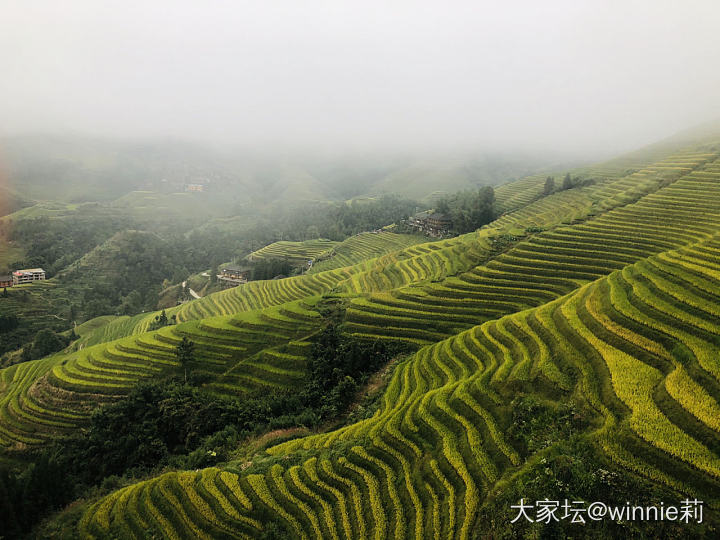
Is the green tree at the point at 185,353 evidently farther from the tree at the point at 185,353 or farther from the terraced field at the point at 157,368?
the terraced field at the point at 157,368

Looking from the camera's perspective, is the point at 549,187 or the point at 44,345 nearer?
the point at 44,345

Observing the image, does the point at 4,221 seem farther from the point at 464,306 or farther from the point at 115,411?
the point at 464,306

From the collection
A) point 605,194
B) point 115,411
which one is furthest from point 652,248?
point 115,411

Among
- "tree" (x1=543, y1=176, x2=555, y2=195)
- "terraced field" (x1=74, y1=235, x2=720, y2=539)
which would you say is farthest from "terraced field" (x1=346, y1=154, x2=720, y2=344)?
"tree" (x1=543, y1=176, x2=555, y2=195)

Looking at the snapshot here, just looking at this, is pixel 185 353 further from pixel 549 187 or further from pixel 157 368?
pixel 549 187

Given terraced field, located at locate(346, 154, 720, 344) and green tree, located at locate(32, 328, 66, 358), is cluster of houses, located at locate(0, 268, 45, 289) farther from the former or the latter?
terraced field, located at locate(346, 154, 720, 344)

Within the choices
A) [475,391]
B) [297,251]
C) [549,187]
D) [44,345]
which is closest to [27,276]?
[44,345]
